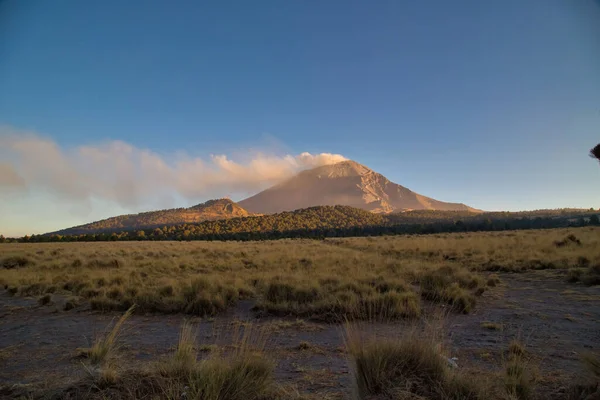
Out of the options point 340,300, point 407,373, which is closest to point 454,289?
point 340,300

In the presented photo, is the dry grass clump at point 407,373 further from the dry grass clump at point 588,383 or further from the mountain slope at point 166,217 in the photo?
the mountain slope at point 166,217

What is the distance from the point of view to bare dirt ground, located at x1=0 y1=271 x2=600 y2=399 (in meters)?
4.58

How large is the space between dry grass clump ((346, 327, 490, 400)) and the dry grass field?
14 mm

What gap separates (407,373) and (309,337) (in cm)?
370

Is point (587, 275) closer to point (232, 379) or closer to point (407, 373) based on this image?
point (407, 373)

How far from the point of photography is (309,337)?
6930 mm

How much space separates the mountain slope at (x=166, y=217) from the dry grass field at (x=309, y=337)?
411ft

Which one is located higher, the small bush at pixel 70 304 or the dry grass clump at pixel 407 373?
the dry grass clump at pixel 407 373

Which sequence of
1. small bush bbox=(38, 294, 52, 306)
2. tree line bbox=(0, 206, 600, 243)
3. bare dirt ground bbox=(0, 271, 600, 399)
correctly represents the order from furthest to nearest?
tree line bbox=(0, 206, 600, 243) → small bush bbox=(38, 294, 52, 306) → bare dirt ground bbox=(0, 271, 600, 399)

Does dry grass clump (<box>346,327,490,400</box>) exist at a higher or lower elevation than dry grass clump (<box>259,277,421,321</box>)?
higher

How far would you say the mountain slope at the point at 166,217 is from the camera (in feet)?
427

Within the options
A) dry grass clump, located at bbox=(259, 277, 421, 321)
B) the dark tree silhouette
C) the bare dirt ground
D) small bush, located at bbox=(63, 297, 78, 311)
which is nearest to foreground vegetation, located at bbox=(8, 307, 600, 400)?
the bare dirt ground

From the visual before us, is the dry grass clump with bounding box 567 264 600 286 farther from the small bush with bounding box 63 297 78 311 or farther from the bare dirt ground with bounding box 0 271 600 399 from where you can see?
the small bush with bounding box 63 297 78 311

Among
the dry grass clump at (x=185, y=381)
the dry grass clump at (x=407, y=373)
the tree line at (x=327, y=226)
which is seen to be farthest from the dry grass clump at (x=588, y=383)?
the tree line at (x=327, y=226)
